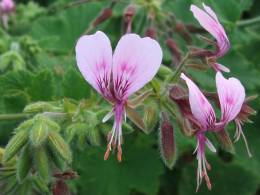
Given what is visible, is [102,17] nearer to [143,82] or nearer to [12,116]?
[12,116]

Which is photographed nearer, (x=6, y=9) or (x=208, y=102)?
(x=208, y=102)

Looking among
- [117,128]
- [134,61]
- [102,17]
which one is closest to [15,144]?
[117,128]

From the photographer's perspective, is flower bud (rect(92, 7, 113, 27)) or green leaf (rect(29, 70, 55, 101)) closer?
green leaf (rect(29, 70, 55, 101))

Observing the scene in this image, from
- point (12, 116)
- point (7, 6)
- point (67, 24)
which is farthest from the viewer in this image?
point (67, 24)

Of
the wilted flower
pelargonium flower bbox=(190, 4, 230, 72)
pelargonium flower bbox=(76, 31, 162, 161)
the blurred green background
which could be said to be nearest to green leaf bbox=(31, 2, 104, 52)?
the blurred green background

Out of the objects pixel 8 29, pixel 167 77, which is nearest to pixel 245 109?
pixel 167 77

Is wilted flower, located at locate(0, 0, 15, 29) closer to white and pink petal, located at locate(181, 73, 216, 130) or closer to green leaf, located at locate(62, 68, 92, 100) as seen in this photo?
green leaf, located at locate(62, 68, 92, 100)
